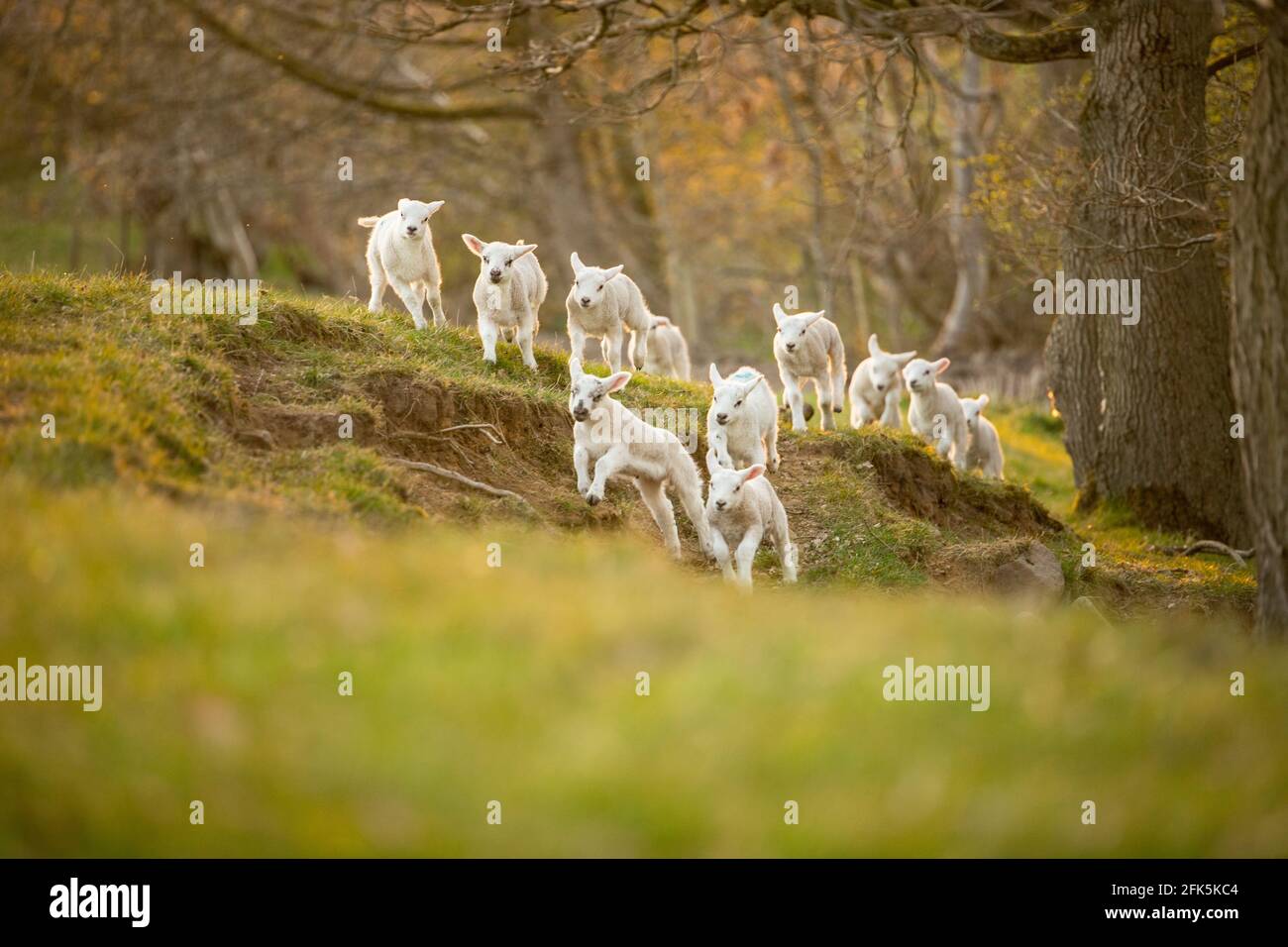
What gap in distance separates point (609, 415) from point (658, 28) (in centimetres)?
481

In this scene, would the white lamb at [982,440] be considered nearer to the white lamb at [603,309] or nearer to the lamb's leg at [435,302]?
the white lamb at [603,309]

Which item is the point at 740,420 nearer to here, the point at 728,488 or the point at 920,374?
the point at 728,488

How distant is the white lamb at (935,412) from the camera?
14938 mm

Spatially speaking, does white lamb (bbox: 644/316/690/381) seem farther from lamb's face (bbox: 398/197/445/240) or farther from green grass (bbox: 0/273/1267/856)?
green grass (bbox: 0/273/1267/856)

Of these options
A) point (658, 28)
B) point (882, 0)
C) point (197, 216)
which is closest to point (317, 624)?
point (658, 28)

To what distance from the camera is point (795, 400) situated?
1380 cm

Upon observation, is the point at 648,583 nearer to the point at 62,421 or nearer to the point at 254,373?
the point at 62,421

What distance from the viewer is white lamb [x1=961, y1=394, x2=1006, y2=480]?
1573 cm

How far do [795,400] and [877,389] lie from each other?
158cm

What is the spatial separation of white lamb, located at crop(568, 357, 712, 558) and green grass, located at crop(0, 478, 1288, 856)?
133 inches

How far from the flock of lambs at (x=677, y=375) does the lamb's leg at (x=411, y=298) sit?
1cm

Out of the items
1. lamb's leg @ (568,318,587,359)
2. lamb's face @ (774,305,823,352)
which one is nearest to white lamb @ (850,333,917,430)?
lamb's face @ (774,305,823,352)

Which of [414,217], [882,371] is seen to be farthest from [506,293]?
[882,371]

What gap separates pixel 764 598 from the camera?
314 inches
